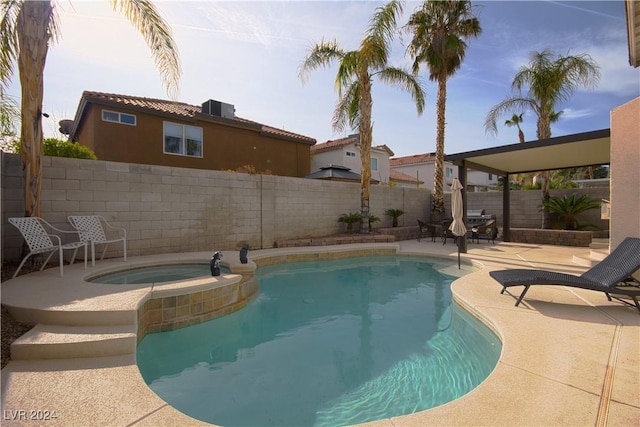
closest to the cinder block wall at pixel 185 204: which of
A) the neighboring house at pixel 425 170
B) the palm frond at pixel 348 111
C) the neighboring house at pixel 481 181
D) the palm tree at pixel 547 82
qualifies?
the palm frond at pixel 348 111

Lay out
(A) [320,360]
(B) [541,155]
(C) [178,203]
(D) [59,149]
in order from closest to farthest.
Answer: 1. (A) [320,360]
2. (D) [59,149]
3. (C) [178,203]
4. (B) [541,155]

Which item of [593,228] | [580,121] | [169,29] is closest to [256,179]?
[169,29]

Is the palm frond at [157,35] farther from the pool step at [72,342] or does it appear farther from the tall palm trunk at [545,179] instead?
the tall palm trunk at [545,179]

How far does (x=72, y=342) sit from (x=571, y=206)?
16424 millimetres

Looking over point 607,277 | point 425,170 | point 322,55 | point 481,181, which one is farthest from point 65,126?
point 481,181

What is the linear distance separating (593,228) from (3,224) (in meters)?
18.8

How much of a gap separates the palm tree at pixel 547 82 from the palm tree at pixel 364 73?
5.24 meters

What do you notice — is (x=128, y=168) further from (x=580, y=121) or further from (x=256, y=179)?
(x=580, y=121)

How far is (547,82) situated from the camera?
1351 centimetres

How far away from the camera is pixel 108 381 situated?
2744 millimetres

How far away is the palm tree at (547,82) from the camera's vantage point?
1307 centimetres

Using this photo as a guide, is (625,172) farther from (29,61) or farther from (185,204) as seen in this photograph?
(29,61)

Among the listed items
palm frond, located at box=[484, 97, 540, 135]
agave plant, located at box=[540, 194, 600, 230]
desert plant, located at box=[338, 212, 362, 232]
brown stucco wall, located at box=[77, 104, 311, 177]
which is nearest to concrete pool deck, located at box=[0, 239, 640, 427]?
desert plant, located at box=[338, 212, 362, 232]

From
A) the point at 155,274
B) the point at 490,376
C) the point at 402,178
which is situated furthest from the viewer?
the point at 402,178
